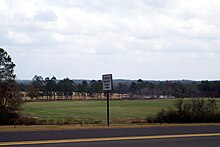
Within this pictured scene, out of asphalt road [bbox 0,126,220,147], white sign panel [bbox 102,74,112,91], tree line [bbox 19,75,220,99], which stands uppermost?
tree line [bbox 19,75,220,99]

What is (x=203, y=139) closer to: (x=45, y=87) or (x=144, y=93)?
(x=45, y=87)

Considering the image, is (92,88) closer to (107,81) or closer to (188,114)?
(188,114)

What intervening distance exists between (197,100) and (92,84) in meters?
66.3

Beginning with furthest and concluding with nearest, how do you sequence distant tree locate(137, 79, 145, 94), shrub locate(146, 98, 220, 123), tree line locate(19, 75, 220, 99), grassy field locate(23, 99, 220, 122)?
distant tree locate(137, 79, 145, 94)
tree line locate(19, 75, 220, 99)
grassy field locate(23, 99, 220, 122)
shrub locate(146, 98, 220, 123)

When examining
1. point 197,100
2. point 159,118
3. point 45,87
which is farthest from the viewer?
point 45,87

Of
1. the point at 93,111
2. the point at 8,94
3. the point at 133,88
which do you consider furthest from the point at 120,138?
the point at 133,88

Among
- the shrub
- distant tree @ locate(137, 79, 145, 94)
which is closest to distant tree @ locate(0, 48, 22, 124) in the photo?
the shrub

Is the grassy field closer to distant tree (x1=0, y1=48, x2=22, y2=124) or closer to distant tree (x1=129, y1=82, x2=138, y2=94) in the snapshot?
distant tree (x1=0, y1=48, x2=22, y2=124)

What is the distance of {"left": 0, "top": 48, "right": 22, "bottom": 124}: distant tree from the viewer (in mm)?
35662

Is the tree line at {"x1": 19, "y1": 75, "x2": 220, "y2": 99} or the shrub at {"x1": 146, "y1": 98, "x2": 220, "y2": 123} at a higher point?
the tree line at {"x1": 19, "y1": 75, "x2": 220, "y2": 99}

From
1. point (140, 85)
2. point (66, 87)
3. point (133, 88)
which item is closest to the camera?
point (66, 87)

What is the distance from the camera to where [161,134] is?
13977 mm

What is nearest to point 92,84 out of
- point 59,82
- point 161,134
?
point 59,82

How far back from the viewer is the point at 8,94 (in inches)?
1622
